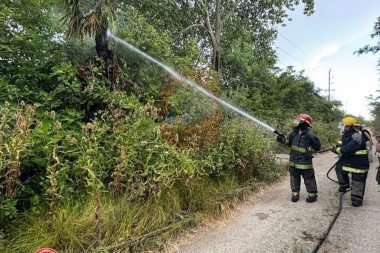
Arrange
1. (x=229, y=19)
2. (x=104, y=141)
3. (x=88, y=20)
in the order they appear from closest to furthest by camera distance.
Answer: (x=104, y=141), (x=88, y=20), (x=229, y=19)

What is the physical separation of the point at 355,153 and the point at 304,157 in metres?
0.95

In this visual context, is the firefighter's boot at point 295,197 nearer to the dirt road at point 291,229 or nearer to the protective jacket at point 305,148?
the dirt road at point 291,229

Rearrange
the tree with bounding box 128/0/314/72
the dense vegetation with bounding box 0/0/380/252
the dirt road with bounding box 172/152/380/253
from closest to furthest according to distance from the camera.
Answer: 1. the dense vegetation with bounding box 0/0/380/252
2. the dirt road with bounding box 172/152/380/253
3. the tree with bounding box 128/0/314/72

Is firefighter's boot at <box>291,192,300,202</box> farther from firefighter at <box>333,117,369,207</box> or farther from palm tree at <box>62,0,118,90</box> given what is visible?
palm tree at <box>62,0,118,90</box>

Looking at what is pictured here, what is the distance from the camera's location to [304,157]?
16.6 feet

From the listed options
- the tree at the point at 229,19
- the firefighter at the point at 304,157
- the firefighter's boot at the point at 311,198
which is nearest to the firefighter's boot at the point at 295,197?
the firefighter at the point at 304,157

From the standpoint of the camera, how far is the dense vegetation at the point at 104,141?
289 cm

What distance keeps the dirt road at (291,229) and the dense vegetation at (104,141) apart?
0.34m

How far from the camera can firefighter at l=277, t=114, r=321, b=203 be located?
501 centimetres

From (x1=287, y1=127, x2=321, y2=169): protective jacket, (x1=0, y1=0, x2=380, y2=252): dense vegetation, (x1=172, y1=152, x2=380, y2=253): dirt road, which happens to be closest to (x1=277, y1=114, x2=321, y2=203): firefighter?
(x1=287, y1=127, x2=321, y2=169): protective jacket

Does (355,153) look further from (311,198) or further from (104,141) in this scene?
(104,141)

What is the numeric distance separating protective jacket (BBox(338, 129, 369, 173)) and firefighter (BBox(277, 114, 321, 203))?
20.2 inches

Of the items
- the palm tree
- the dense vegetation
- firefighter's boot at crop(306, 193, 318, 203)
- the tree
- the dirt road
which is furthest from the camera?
the tree

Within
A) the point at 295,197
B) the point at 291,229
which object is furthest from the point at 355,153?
the point at 291,229
